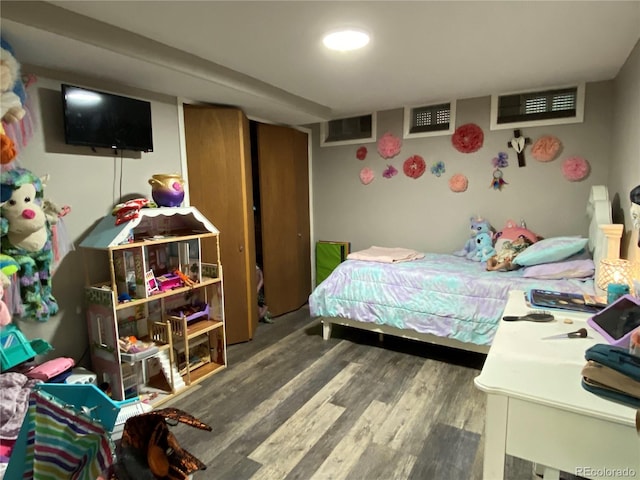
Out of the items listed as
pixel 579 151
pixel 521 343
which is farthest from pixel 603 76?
pixel 521 343

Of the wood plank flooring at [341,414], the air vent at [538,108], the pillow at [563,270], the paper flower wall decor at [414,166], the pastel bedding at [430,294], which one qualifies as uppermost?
the air vent at [538,108]

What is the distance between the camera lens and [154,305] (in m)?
2.70

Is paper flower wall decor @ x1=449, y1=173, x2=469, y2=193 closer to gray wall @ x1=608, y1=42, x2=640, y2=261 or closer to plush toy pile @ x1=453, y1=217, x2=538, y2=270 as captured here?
plush toy pile @ x1=453, y1=217, x2=538, y2=270

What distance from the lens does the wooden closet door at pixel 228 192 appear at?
2.99 meters

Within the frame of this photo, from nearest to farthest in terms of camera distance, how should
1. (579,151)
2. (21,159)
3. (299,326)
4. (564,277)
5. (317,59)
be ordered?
1. (21,159)
2. (317,59)
3. (564,277)
4. (579,151)
5. (299,326)

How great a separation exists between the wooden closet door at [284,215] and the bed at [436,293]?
2.90 feet

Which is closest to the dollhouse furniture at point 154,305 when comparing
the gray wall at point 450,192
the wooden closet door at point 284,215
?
the wooden closet door at point 284,215

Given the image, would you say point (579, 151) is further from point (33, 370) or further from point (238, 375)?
point (33, 370)

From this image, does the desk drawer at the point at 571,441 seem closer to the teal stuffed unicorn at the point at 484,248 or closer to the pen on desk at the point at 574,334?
the pen on desk at the point at 574,334

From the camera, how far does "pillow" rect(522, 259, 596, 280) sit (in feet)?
8.11

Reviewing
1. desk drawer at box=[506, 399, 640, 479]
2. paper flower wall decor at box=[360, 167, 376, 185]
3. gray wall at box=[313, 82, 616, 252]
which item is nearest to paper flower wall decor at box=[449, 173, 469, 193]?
gray wall at box=[313, 82, 616, 252]

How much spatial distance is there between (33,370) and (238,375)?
1.25m

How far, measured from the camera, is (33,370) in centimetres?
190

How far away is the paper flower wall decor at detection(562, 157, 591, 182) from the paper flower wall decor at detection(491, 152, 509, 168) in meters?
0.46
